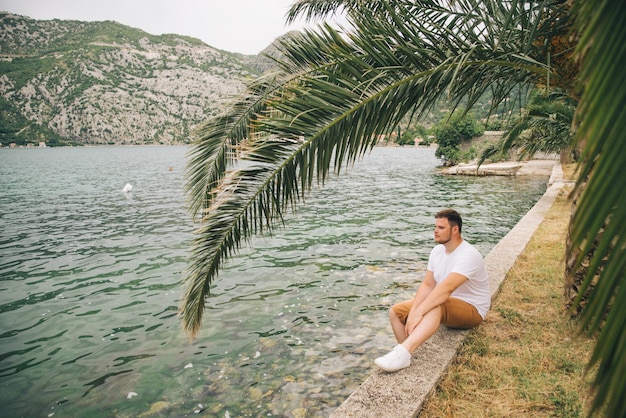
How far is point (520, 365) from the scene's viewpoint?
3643 mm

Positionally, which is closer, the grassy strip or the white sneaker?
the grassy strip

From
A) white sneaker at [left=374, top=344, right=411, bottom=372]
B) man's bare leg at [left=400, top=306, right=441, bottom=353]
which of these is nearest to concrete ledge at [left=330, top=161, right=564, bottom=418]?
white sneaker at [left=374, top=344, right=411, bottom=372]

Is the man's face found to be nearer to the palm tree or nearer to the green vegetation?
the palm tree

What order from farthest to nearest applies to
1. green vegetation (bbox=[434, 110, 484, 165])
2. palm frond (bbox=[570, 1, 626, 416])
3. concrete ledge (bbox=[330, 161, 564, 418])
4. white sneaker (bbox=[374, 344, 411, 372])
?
1. green vegetation (bbox=[434, 110, 484, 165])
2. white sneaker (bbox=[374, 344, 411, 372])
3. concrete ledge (bbox=[330, 161, 564, 418])
4. palm frond (bbox=[570, 1, 626, 416])

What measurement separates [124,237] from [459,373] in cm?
1241

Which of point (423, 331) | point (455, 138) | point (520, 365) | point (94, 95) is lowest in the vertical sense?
point (520, 365)

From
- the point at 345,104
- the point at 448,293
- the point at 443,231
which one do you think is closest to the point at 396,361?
the point at 448,293

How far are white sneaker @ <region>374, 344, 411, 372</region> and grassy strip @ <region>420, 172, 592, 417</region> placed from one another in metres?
0.36

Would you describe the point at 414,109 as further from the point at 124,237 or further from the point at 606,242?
the point at 124,237

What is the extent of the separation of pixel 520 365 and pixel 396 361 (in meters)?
1.26

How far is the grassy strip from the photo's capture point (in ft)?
10.1

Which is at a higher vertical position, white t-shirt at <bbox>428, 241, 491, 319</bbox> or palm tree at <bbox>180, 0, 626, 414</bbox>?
palm tree at <bbox>180, 0, 626, 414</bbox>

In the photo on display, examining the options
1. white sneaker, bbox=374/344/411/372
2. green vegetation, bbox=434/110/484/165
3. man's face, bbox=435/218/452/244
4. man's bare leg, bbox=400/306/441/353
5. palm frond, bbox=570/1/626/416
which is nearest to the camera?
palm frond, bbox=570/1/626/416

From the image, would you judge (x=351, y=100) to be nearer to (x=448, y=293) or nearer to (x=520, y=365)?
(x=448, y=293)
